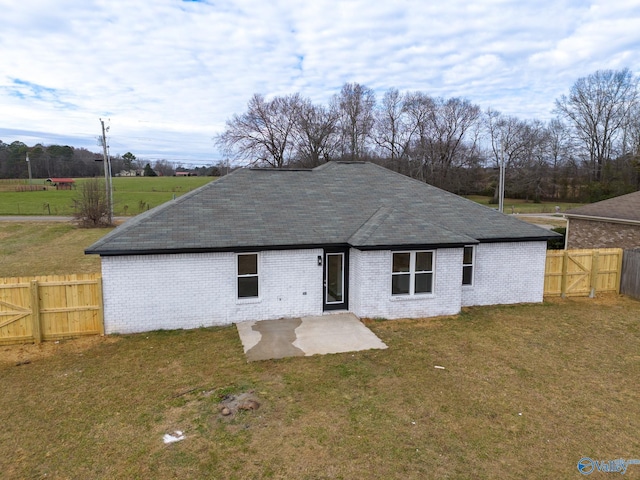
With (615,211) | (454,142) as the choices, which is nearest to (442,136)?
(454,142)

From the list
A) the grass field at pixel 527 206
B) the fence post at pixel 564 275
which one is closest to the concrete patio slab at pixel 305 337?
the fence post at pixel 564 275

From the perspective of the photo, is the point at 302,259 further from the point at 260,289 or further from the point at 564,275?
the point at 564,275

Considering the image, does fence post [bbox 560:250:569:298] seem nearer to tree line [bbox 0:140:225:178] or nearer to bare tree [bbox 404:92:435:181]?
bare tree [bbox 404:92:435:181]

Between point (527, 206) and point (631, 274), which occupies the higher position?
point (527, 206)

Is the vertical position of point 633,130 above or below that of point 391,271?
above

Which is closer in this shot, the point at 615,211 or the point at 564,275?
the point at 564,275

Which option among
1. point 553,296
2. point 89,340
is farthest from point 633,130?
point 89,340

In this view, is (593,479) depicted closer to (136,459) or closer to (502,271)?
(136,459)
